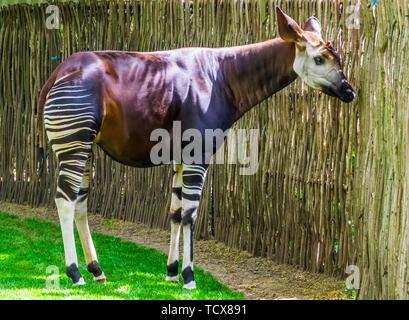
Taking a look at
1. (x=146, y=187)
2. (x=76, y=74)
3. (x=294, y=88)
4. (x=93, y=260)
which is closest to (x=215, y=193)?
(x=146, y=187)

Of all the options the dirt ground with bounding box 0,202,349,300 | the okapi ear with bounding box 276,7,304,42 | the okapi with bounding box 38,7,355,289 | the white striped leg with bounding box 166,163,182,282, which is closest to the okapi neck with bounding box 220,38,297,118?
the okapi with bounding box 38,7,355,289

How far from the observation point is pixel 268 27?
20.1ft

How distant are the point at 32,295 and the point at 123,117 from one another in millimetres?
1339

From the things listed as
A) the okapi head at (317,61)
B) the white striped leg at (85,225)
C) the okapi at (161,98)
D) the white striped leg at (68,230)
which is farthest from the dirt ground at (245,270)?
the okapi head at (317,61)

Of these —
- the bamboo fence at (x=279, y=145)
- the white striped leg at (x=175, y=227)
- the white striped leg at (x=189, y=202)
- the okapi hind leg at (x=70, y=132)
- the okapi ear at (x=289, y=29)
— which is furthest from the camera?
the white striped leg at (x=175, y=227)

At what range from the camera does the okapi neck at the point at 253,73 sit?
5219 mm

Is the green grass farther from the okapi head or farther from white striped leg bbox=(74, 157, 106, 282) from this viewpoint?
the okapi head

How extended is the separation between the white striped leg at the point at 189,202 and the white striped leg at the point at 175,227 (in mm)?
196

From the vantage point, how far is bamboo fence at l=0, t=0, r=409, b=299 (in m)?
4.20

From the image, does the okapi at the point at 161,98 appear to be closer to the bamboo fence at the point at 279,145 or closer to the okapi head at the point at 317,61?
the okapi head at the point at 317,61

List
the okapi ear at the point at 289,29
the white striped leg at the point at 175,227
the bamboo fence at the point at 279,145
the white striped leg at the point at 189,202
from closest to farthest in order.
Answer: the bamboo fence at the point at 279,145 < the okapi ear at the point at 289,29 < the white striped leg at the point at 189,202 < the white striped leg at the point at 175,227

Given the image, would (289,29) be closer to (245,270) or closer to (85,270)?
(245,270)

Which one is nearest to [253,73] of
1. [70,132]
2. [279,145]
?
[279,145]

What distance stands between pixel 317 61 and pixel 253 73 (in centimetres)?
52
